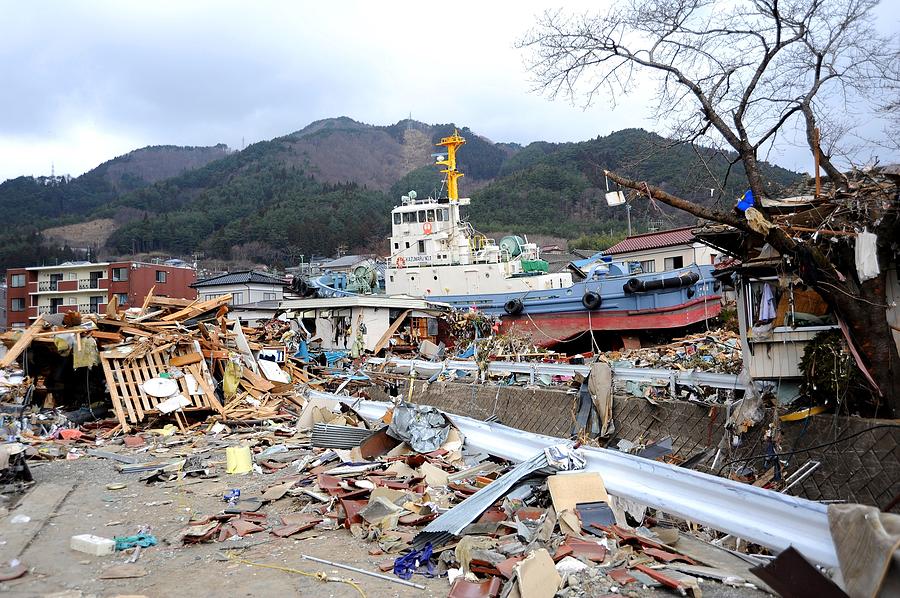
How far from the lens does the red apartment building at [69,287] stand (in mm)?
44969

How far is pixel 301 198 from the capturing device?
8256 centimetres

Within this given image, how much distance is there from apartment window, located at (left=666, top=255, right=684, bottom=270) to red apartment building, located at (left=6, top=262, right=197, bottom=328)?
33.0 m

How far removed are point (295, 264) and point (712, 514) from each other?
6520 cm

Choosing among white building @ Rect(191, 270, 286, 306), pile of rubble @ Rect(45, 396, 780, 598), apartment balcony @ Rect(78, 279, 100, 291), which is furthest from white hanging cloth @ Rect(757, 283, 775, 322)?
apartment balcony @ Rect(78, 279, 100, 291)

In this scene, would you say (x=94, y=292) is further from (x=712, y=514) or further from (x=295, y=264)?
(x=712, y=514)

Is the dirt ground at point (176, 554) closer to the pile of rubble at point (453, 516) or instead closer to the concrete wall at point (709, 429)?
the pile of rubble at point (453, 516)

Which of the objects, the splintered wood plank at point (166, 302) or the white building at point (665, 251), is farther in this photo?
the white building at point (665, 251)

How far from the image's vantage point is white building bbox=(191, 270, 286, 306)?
40.7 meters

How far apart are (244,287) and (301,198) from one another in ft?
145

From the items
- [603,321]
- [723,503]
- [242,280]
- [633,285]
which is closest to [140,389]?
[723,503]

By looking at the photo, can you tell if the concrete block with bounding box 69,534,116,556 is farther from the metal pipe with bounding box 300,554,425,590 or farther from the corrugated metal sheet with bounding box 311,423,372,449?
the corrugated metal sheet with bounding box 311,423,372,449

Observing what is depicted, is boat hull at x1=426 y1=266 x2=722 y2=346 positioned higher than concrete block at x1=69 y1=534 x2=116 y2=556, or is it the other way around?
boat hull at x1=426 y1=266 x2=722 y2=346

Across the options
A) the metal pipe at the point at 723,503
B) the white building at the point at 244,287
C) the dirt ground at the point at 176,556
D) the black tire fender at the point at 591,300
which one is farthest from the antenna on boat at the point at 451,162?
the metal pipe at the point at 723,503

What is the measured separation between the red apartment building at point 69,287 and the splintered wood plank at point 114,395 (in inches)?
1448
